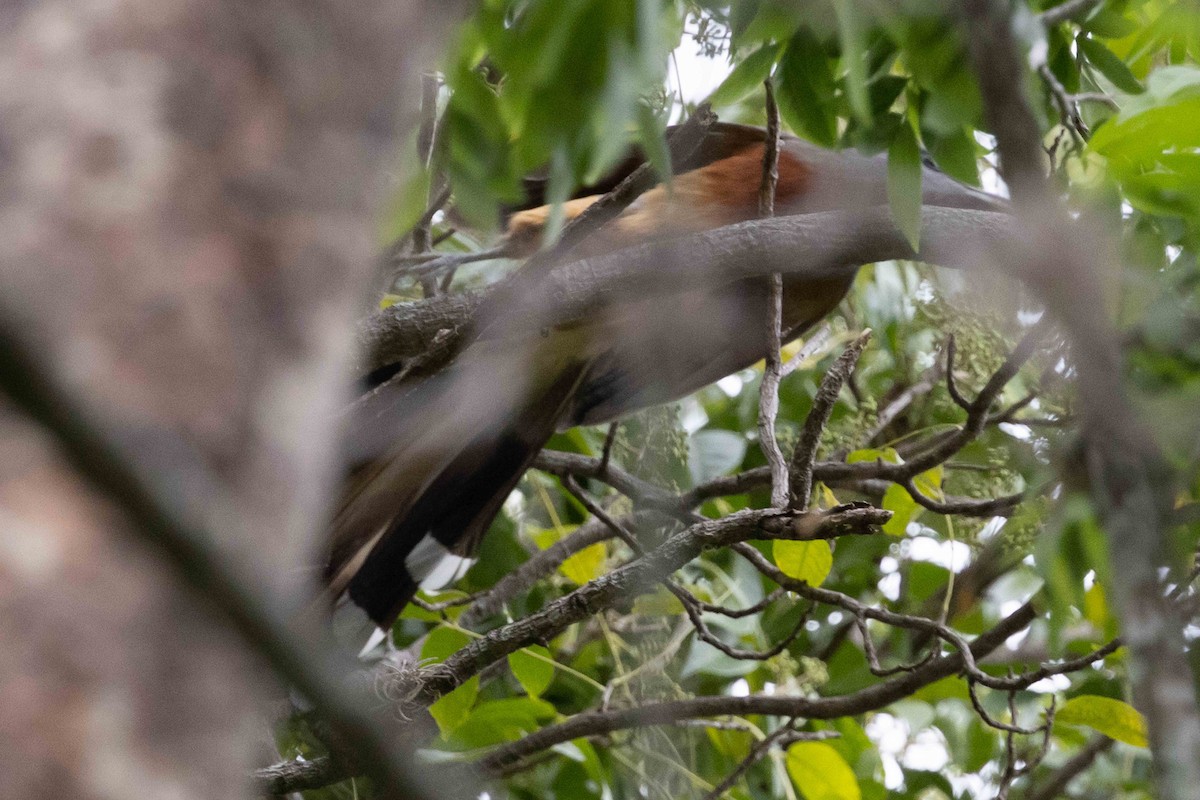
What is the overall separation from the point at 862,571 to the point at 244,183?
6.77ft

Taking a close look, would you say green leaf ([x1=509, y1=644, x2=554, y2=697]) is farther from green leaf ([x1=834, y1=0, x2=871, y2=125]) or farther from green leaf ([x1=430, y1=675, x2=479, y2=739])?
green leaf ([x1=834, y1=0, x2=871, y2=125])

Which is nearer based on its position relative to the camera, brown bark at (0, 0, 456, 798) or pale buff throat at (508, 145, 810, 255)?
brown bark at (0, 0, 456, 798)

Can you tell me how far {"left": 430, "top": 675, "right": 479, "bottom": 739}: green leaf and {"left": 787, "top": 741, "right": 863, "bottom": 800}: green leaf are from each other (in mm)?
548

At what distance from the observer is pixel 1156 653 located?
0.55 meters

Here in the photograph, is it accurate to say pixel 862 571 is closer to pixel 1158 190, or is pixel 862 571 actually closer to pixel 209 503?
pixel 1158 190

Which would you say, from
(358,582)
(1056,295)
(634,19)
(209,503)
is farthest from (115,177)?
(358,582)

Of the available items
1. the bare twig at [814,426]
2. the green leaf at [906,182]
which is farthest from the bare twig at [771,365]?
the green leaf at [906,182]

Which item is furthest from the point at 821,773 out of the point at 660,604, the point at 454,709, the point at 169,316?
the point at 169,316

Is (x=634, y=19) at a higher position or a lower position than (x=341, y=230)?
higher

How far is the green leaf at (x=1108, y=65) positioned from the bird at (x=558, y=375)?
1.80 feet

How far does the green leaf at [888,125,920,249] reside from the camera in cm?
139

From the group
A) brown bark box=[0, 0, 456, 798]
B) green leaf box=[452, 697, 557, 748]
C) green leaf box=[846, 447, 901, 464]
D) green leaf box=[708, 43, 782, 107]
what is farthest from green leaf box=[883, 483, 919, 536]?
brown bark box=[0, 0, 456, 798]

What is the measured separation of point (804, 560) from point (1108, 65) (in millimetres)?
794

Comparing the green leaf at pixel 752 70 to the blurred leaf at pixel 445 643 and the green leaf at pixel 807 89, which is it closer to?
the green leaf at pixel 807 89
